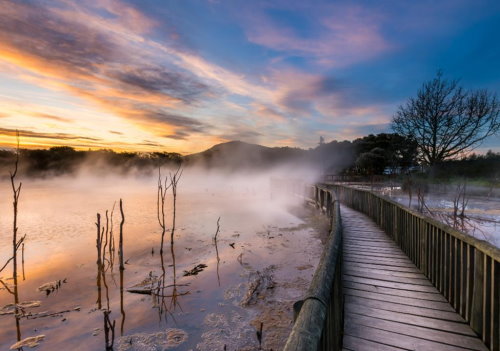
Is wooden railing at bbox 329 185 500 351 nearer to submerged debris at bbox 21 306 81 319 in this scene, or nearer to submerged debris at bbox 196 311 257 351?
submerged debris at bbox 196 311 257 351

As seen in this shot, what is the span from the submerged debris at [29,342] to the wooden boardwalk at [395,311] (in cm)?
749

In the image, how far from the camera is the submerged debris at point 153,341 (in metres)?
6.14

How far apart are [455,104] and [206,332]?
32131 mm

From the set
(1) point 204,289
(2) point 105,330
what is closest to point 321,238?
(1) point 204,289

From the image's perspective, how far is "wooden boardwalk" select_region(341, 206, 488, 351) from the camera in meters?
3.23

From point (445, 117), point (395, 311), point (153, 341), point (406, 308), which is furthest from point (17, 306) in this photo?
point (445, 117)

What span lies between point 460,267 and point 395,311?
1.14m

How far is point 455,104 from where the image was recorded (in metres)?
26.8

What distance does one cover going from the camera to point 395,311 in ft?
12.9

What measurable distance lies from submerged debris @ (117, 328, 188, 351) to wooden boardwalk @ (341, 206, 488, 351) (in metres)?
4.36

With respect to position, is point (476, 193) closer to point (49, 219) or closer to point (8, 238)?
point (8, 238)

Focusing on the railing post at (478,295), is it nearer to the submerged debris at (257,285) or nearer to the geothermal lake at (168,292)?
the geothermal lake at (168,292)

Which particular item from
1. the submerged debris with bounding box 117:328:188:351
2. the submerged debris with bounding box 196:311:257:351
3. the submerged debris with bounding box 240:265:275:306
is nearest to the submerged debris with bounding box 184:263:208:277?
the submerged debris with bounding box 240:265:275:306

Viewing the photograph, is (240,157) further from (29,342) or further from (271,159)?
(29,342)
